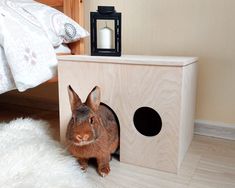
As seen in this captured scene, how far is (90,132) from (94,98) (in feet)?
0.41

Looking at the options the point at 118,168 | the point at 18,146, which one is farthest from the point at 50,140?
the point at 118,168

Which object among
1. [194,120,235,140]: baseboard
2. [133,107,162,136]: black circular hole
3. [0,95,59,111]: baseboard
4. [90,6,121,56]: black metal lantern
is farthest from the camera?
[0,95,59,111]: baseboard

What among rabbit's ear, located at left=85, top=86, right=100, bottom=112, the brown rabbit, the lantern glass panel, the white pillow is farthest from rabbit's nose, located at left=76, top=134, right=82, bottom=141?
the white pillow

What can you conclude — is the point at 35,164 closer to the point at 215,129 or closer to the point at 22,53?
the point at 22,53

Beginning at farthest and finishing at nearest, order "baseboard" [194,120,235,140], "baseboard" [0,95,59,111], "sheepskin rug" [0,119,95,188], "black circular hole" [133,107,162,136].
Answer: "baseboard" [0,95,59,111]
"baseboard" [194,120,235,140]
"black circular hole" [133,107,162,136]
"sheepskin rug" [0,119,95,188]

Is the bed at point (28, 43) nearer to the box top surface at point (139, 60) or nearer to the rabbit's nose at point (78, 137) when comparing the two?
the box top surface at point (139, 60)

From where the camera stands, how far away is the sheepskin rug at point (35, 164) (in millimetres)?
763

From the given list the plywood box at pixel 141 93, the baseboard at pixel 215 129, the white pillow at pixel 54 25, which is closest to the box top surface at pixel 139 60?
the plywood box at pixel 141 93

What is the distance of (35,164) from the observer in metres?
0.85

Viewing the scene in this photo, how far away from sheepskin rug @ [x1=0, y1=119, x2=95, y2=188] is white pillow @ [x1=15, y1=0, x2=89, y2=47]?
0.47m

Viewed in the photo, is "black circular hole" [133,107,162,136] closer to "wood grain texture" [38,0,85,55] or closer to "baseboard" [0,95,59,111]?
"wood grain texture" [38,0,85,55]

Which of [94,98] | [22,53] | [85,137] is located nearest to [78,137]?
[85,137]

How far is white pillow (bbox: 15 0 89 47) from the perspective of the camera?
1174 millimetres

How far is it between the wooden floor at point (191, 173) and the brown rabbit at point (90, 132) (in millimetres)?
56
